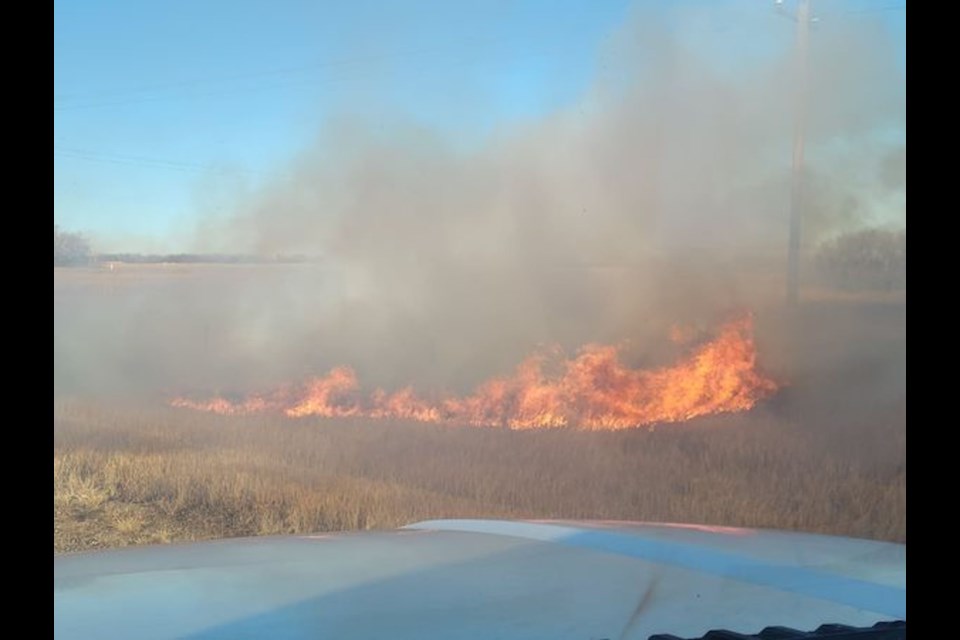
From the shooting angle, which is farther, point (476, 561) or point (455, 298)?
point (455, 298)

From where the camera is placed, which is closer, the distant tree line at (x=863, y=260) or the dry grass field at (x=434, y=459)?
the dry grass field at (x=434, y=459)

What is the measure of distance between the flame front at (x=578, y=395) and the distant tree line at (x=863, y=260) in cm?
46

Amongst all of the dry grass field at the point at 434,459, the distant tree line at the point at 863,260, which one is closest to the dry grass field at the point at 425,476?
the dry grass field at the point at 434,459

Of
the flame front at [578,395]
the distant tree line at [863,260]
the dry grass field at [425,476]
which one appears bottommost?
the dry grass field at [425,476]

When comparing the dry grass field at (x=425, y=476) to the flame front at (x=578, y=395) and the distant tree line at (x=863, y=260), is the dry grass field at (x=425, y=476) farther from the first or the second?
the distant tree line at (x=863, y=260)

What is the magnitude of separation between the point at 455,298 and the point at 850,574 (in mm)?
2528

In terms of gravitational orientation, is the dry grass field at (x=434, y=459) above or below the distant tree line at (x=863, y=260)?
below

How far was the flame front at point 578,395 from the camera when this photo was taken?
3879 millimetres

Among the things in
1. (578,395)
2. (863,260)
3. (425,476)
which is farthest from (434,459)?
(863,260)

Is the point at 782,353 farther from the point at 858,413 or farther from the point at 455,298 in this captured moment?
the point at 455,298
